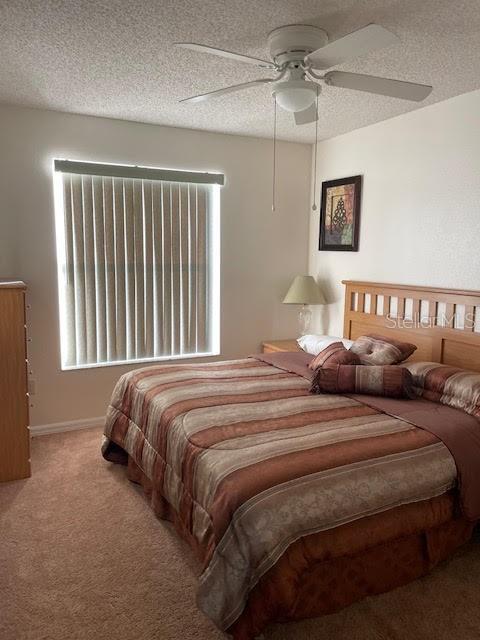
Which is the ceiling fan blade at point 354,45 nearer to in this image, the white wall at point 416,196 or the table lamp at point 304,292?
the white wall at point 416,196

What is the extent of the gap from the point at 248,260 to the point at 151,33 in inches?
91.7

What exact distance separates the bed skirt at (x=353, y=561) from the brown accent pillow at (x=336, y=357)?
97 centimetres

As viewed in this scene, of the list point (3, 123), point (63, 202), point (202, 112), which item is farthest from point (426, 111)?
point (3, 123)

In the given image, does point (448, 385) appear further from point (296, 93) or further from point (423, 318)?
point (296, 93)

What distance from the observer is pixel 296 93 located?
2.18m

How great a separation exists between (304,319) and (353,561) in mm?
2729

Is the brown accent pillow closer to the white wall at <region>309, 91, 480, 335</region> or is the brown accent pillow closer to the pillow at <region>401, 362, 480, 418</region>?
the pillow at <region>401, 362, 480, 418</region>

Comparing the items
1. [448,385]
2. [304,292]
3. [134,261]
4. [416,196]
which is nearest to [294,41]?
[416,196]

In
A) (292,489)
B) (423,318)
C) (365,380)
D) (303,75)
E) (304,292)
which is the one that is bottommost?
(292,489)

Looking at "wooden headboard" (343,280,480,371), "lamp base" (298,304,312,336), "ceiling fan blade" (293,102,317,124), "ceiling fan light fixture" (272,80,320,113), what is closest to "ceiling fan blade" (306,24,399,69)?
"ceiling fan light fixture" (272,80,320,113)

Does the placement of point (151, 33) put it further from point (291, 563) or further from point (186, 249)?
point (291, 563)

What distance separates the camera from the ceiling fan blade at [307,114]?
96.7 inches

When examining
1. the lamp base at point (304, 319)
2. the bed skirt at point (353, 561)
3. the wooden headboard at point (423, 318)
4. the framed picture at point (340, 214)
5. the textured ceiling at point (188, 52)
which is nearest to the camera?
the bed skirt at point (353, 561)

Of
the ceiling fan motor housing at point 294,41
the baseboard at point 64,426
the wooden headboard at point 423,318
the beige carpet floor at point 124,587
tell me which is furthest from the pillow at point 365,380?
the baseboard at point 64,426
